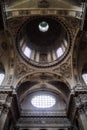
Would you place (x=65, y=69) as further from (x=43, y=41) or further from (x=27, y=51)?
(x=43, y=41)

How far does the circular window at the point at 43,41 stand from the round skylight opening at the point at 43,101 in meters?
2.77

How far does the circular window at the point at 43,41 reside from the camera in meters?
18.0

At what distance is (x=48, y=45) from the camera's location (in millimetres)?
21047

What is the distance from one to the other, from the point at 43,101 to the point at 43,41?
21.7ft

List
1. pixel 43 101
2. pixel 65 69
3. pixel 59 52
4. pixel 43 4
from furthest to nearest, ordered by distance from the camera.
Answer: pixel 59 52 < pixel 43 101 < pixel 65 69 < pixel 43 4

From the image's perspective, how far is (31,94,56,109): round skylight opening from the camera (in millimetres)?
17641

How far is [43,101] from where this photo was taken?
59.0 ft

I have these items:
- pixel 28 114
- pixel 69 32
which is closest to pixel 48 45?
pixel 69 32

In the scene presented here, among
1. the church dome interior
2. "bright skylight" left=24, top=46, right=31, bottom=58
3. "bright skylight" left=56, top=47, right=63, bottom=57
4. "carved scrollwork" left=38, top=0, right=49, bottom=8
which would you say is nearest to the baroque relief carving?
the church dome interior

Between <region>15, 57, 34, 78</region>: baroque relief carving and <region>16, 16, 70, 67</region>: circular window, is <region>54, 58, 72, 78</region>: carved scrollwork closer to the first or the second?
<region>16, 16, 70, 67</region>: circular window

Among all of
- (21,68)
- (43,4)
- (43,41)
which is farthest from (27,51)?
(43,4)

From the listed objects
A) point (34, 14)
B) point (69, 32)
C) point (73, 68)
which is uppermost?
point (34, 14)

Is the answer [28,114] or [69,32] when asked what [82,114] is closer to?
[28,114]

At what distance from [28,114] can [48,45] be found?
7.34 m
